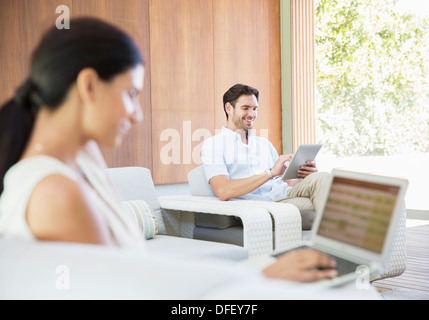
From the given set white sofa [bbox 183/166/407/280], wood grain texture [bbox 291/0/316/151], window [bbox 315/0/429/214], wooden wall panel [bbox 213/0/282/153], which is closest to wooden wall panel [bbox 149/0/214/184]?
wooden wall panel [bbox 213/0/282/153]

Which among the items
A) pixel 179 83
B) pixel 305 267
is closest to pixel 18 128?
pixel 305 267

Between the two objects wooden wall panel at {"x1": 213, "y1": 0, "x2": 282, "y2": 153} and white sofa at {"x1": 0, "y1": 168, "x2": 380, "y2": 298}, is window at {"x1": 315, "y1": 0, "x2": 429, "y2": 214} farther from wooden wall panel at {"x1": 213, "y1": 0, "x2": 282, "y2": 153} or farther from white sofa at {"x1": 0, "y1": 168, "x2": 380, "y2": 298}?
white sofa at {"x1": 0, "y1": 168, "x2": 380, "y2": 298}

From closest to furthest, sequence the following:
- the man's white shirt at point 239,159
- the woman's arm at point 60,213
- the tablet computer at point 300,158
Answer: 1. the woman's arm at point 60,213
2. the tablet computer at point 300,158
3. the man's white shirt at point 239,159

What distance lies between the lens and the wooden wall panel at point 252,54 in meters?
5.62

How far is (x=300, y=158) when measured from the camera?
321cm

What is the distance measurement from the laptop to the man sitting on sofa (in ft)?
6.37

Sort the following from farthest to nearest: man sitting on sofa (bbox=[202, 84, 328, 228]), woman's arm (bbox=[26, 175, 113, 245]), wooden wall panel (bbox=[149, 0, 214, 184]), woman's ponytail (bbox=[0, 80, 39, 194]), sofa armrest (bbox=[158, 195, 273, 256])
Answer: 1. wooden wall panel (bbox=[149, 0, 214, 184])
2. man sitting on sofa (bbox=[202, 84, 328, 228])
3. sofa armrest (bbox=[158, 195, 273, 256])
4. woman's ponytail (bbox=[0, 80, 39, 194])
5. woman's arm (bbox=[26, 175, 113, 245])

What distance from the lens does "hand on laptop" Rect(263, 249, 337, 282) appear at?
1.03 meters

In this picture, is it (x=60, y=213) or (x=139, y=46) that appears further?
(x=139, y=46)

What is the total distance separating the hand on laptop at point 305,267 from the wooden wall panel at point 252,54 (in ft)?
14.7

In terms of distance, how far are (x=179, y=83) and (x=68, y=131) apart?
432 centimetres

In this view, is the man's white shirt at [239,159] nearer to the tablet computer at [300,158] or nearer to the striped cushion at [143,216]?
the tablet computer at [300,158]

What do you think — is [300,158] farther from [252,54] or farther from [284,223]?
[252,54]

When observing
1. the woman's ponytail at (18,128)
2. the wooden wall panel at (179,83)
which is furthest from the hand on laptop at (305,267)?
the wooden wall panel at (179,83)
